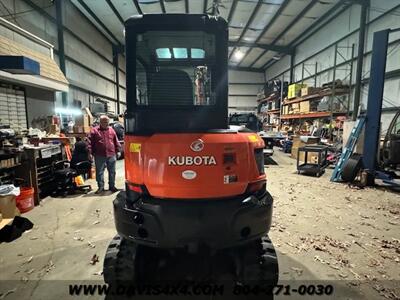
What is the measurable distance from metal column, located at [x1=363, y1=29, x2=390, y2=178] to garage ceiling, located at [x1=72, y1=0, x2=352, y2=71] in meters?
4.58

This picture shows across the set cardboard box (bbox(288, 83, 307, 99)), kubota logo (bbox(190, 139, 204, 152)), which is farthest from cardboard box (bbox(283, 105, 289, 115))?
kubota logo (bbox(190, 139, 204, 152))

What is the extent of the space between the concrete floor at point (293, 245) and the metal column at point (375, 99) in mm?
1191

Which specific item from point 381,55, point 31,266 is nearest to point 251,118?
point 381,55

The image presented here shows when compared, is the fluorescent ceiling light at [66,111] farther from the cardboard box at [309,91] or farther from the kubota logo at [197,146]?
the cardboard box at [309,91]

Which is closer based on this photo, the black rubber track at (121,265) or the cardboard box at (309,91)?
the black rubber track at (121,265)

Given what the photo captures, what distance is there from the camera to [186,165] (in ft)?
5.44

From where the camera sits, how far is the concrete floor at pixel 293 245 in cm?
237

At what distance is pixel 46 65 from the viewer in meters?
6.26

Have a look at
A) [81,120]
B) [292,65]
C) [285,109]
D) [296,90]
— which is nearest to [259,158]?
[81,120]

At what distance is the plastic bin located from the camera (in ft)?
13.2

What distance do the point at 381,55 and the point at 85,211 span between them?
711cm

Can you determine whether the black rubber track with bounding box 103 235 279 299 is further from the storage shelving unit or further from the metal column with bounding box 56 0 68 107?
the metal column with bounding box 56 0 68 107

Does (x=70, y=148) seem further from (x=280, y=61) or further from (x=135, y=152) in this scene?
(x=280, y=61)

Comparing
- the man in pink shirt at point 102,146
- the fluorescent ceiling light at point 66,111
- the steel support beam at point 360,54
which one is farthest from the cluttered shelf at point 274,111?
the man in pink shirt at point 102,146
